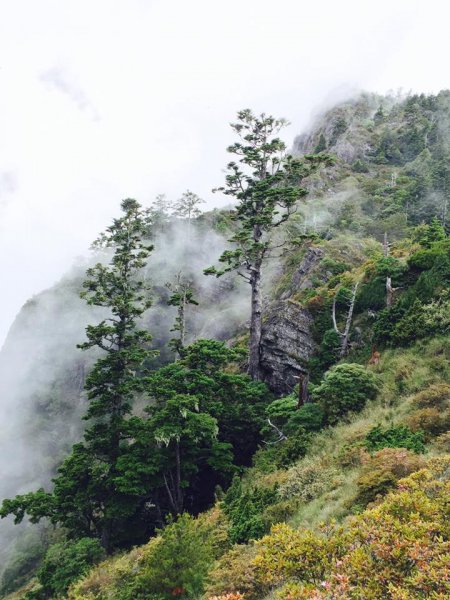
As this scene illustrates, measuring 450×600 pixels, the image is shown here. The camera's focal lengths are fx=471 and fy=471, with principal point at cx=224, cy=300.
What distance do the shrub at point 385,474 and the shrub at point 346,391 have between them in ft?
24.4

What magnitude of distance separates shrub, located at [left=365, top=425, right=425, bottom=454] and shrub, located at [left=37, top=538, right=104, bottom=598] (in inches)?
433

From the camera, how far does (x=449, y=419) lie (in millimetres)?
13570

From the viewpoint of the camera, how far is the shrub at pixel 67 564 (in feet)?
55.9

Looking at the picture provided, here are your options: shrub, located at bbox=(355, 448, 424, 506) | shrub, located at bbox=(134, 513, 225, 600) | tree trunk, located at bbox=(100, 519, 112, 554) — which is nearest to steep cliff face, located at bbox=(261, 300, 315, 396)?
tree trunk, located at bbox=(100, 519, 112, 554)

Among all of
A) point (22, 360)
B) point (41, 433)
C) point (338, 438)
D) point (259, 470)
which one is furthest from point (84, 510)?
point (22, 360)

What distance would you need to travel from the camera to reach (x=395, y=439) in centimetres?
1334

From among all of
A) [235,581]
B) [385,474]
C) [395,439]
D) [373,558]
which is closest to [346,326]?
[395,439]

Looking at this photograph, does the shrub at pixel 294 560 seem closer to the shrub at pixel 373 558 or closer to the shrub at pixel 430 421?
the shrub at pixel 373 558

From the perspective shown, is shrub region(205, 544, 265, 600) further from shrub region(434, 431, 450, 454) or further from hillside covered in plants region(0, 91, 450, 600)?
shrub region(434, 431, 450, 454)

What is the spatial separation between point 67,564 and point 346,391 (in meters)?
12.5

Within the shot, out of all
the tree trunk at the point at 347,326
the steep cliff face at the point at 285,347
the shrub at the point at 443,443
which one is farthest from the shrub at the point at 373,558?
the steep cliff face at the point at 285,347

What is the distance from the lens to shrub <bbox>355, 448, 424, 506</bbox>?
10.2 meters

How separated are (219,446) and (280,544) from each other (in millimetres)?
14000

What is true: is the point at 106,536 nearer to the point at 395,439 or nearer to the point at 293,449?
the point at 293,449
